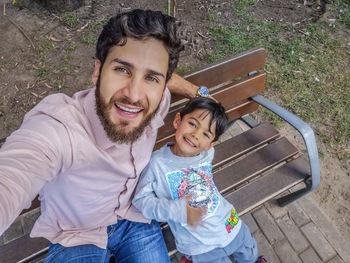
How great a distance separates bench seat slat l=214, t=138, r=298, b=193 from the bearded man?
2.70ft

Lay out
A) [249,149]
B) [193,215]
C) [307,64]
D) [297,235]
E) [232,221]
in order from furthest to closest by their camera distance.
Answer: [307,64] < [297,235] < [249,149] < [232,221] < [193,215]

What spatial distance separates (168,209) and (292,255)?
1608mm

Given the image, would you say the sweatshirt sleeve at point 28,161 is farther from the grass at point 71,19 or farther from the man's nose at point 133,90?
the grass at point 71,19

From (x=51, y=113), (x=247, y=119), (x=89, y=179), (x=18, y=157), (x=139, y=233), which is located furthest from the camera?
(x=247, y=119)

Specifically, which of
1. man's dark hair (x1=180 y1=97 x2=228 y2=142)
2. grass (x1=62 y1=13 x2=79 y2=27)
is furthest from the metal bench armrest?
grass (x1=62 y1=13 x2=79 y2=27)

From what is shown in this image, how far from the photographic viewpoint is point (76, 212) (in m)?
1.88

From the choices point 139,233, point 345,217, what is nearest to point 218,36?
point 345,217

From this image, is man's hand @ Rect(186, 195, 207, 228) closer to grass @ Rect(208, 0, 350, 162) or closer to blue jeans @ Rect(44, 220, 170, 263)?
blue jeans @ Rect(44, 220, 170, 263)

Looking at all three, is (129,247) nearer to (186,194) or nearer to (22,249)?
(186,194)

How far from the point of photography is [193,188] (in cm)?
212

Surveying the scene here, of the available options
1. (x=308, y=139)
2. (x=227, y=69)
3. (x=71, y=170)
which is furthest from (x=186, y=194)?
(x=227, y=69)

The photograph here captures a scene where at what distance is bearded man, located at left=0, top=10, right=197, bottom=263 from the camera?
1456 mm

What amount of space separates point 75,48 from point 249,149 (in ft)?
10.8

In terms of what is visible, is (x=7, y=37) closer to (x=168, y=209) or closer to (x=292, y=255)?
(x=168, y=209)
